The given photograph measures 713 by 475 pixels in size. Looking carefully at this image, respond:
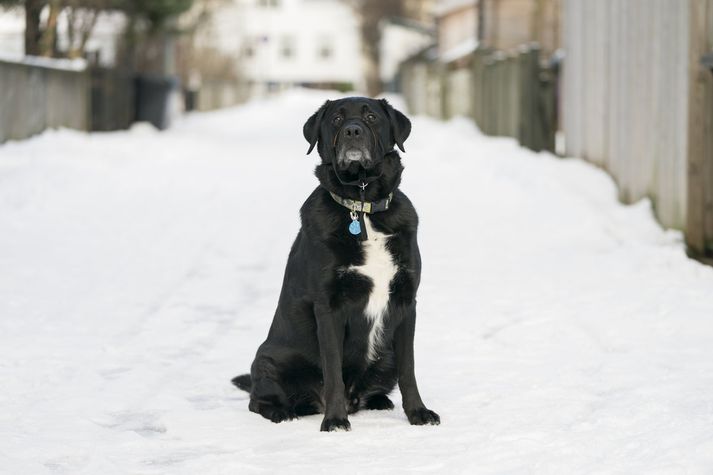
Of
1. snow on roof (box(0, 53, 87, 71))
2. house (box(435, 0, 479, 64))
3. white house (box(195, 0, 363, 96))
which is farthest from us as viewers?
white house (box(195, 0, 363, 96))

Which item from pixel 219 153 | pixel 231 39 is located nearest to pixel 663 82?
pixel 219 153

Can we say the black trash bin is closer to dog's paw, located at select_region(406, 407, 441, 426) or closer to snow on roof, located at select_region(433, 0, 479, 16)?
snow on roof, located at select_region(433, 0, 479, 16)

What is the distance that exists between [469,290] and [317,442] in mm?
3764

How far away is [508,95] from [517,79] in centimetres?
83

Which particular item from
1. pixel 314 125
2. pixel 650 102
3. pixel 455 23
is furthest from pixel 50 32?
pixel 455 23

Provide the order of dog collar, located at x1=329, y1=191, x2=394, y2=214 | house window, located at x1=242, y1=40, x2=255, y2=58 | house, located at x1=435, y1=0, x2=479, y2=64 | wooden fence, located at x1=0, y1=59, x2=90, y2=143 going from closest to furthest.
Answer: dog collar, located at x1=329, y1=191, x2=394, y2=214
wooden fence, located at x1=0, y1=59, x2=90, y2=143
house, located at x1=435, y1=0, x2=479, y2=64
house window, located at x1=242, y1=40, x2=255, y2=58

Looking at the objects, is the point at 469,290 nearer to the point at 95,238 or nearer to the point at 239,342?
the point at 239,342

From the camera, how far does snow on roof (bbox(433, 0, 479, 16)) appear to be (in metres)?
43.2

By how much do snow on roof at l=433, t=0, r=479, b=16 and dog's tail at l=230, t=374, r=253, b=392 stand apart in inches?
1482

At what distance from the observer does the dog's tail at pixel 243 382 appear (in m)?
5.42

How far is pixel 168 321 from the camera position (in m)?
7.24

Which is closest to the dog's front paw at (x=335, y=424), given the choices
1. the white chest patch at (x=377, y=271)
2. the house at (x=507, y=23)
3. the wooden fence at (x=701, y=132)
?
the white chest patch at (x=377, y=271)

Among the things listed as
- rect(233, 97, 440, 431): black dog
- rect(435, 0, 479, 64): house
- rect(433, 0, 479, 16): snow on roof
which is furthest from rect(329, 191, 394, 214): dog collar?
rect(433, 0, 479, 16): snow on roof

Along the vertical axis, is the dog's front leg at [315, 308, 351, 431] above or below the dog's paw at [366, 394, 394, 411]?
above
